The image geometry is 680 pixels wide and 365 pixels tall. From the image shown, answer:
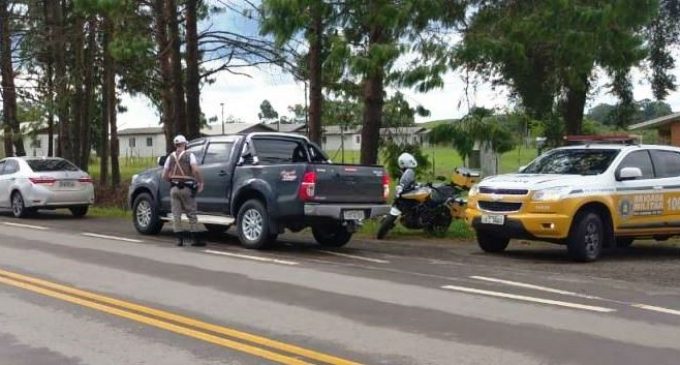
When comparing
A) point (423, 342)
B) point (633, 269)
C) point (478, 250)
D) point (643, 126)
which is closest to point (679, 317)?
point (423, 342)

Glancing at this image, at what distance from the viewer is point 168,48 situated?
2166cm

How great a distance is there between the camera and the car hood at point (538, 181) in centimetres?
1198

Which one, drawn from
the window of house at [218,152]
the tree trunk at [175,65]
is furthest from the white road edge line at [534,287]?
the tree trunk at [175,65]

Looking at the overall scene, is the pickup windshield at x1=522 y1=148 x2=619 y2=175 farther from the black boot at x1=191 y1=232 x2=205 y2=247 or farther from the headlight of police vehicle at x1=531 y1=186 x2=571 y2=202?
the black boot at x1=191 y1=232 x2=205 y2=247

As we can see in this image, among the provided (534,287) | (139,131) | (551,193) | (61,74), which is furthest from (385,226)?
(139,131)

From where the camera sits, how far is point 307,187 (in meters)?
12.6

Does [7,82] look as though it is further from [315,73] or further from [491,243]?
[491,243]

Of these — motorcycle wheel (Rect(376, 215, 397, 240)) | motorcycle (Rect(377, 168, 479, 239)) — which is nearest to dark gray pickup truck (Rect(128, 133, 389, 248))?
motorcycle wheel (Rect(376, 215, 397, 240))

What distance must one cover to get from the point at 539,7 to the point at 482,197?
181 inches

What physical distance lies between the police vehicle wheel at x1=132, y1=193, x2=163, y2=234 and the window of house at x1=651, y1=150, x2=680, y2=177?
28.2ft

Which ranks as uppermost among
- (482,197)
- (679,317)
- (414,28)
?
(414,28)

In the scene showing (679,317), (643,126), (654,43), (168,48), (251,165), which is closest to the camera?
(679,317)

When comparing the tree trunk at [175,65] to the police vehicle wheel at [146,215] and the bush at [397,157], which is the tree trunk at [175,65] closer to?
the bush at [397,157]

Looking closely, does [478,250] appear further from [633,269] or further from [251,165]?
[251,165]
